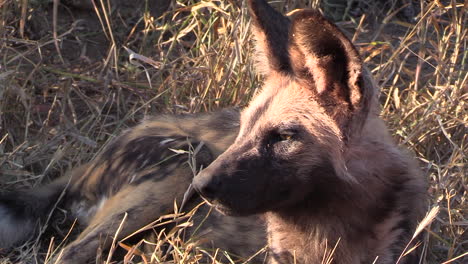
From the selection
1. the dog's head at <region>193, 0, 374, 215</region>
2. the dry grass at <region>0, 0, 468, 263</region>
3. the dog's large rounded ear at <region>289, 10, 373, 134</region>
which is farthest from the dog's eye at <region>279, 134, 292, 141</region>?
the dry grass at <region>0, 0, 468, 263</region>

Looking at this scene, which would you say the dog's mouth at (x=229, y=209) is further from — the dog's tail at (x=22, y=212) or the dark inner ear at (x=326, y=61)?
the dog's tail at (x=22, y=212)

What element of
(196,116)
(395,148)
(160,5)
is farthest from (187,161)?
(160,5)

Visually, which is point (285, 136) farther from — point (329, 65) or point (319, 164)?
point (329, 65)

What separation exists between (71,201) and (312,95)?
1280 millimetres

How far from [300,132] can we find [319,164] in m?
0.11

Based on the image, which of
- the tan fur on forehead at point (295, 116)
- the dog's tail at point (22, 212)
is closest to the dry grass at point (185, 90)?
the dog's tail at point (22, 212)

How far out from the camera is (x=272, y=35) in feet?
9.89

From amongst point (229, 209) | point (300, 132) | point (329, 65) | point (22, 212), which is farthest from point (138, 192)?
point (329, 65)

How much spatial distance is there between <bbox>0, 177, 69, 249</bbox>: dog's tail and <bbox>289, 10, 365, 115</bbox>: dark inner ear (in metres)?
1.31

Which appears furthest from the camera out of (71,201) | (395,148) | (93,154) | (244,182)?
(93,154)

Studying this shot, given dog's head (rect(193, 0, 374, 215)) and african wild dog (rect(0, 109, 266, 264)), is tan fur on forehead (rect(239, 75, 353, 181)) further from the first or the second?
african wild dog (rect(0, 109, 266, 264))

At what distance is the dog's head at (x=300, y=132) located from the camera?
2674 mm

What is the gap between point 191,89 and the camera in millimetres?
4316

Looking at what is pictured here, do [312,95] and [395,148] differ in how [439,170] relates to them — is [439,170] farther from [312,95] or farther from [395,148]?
[312,95]
